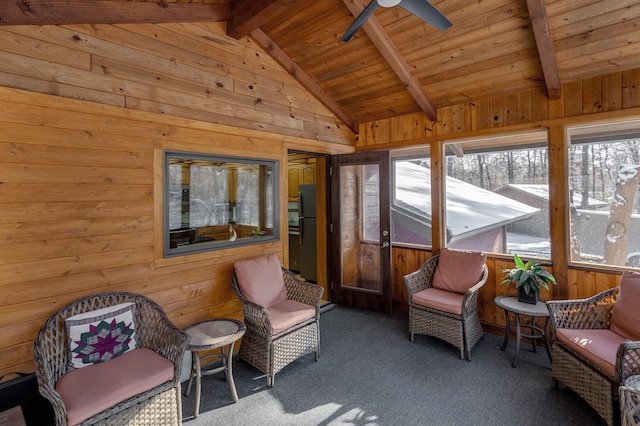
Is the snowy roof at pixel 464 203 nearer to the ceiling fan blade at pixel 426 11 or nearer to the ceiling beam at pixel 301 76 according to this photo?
the ceiling beam at pixel 301 76

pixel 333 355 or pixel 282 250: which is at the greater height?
pixel 282 250

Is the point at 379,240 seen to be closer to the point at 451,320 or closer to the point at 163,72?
the point at 451,320

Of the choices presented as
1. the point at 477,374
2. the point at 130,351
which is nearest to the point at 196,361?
the point at 130,351

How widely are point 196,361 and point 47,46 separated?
8.21 feet

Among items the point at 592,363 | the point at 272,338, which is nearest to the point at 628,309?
the point at 592,363

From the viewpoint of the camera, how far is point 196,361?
2338mm

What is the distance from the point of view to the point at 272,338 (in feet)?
8.80

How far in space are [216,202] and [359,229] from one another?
2.13m

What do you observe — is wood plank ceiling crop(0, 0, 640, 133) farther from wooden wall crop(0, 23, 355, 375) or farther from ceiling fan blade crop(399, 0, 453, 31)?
ceiling fan blade crop(399, 0, 453, 31)

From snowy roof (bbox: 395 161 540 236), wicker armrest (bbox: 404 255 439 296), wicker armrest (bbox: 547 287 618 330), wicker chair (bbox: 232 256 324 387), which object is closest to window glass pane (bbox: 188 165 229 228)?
wicker chair (bbox: 232 256 324 387)

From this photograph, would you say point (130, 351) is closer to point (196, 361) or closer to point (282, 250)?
point (196, 361)

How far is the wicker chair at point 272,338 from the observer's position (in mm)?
2676

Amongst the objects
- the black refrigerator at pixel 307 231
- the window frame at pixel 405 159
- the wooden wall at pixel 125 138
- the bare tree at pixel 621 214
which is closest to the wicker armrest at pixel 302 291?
the wooden wall at pixel 125 138

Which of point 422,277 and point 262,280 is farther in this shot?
point 422,277
